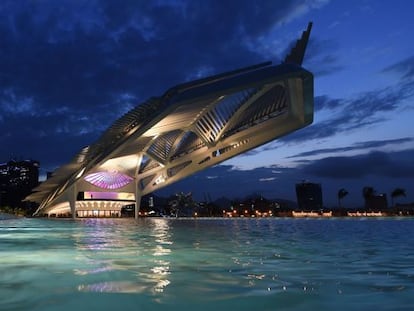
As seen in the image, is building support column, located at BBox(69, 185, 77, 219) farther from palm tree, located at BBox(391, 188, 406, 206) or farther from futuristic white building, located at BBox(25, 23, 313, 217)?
palm tree, located at BBox(391, 188, 406, 206)

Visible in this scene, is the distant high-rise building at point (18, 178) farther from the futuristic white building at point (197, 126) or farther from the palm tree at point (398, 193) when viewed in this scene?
the palm tree at point (398, 193)

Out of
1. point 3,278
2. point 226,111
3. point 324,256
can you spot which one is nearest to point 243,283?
point 3,278

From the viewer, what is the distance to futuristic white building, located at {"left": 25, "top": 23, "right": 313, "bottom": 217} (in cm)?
3125

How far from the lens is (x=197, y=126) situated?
4625 cm

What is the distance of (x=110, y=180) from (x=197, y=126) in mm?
39310

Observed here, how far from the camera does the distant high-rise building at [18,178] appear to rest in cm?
16557

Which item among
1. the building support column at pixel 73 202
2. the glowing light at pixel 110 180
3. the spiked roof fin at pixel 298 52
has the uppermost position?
the spiked roof fin at pixel 298 52

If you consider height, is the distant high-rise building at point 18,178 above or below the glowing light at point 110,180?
above

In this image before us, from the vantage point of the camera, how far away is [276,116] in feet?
144

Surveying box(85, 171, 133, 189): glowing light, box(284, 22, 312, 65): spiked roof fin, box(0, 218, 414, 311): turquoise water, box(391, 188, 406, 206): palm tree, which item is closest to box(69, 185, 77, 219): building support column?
box(85, 171, 133, 189): glowing light

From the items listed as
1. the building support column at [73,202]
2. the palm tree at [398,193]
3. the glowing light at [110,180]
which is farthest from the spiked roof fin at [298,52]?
the palm tree at [398,193]

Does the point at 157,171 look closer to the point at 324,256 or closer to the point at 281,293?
the point at 324,256

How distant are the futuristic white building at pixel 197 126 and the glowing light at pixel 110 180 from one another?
0.23 m

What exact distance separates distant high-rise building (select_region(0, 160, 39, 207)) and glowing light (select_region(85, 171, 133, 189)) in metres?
97.0
